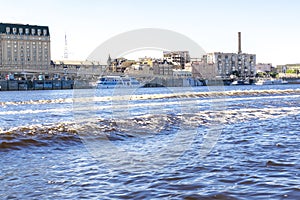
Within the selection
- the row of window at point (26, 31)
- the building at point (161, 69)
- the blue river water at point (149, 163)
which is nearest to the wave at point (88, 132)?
the blue river water at point (149, 163)

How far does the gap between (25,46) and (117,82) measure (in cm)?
5067

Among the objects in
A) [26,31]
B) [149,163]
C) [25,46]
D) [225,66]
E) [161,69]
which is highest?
[26,31]

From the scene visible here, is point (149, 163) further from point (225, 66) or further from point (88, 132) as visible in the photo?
point (225, 66)

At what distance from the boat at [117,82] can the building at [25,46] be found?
39821mm

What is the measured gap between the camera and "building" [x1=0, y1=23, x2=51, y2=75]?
4941 inches

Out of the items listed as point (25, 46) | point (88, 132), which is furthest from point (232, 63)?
point (88, 132)

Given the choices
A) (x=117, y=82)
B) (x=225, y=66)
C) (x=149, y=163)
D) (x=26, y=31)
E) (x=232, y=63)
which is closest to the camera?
(x=149, y=163)

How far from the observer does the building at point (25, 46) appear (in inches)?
4941

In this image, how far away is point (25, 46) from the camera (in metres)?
130

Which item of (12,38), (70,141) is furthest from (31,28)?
(70,141)

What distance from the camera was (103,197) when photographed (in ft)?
18.1

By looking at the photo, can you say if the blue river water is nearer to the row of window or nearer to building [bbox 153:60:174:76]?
building [bbox 153:60:174:76]

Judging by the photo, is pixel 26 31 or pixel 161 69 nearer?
pixel 26 31

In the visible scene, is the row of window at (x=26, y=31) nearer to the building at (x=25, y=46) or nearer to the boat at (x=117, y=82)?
the building at (x=25, y=46)
